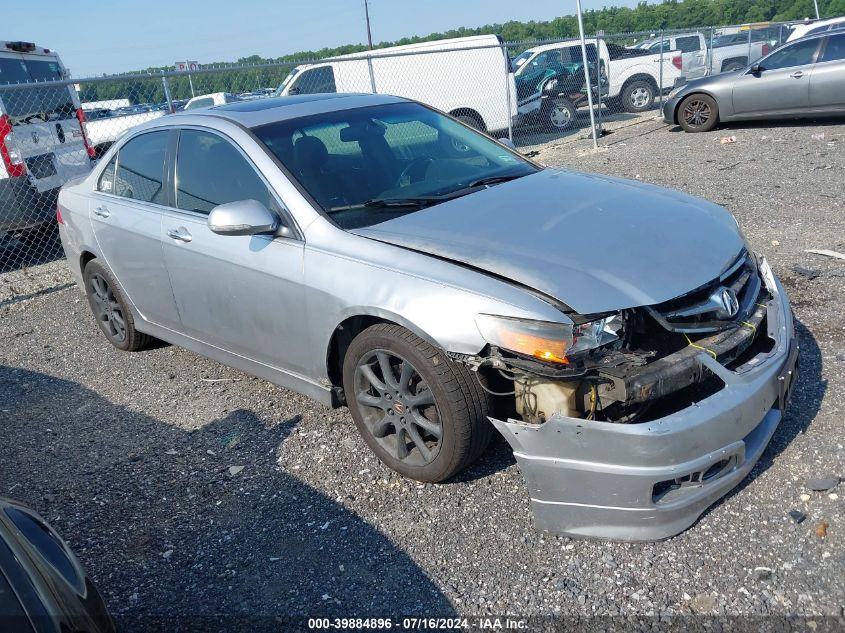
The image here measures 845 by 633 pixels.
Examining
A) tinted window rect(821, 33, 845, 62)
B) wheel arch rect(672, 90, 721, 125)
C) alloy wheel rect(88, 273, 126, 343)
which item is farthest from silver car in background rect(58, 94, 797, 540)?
wheel arch rect(672, 90, 721, 125)

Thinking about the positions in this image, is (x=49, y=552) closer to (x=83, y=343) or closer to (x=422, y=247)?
(x=422, y=247)

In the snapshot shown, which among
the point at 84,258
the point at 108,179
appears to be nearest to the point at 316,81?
the point at 84,258

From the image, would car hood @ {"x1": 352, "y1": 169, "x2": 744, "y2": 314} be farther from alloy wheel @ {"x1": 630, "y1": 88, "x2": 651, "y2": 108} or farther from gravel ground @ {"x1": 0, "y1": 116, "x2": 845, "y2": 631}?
alloy wheel @ {"x1": 630, "y1": 88, "x2": 651, "y2": 108}

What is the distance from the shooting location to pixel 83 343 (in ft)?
20.0

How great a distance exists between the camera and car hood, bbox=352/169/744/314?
2947 mm

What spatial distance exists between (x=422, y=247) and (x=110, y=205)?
9.02 feet

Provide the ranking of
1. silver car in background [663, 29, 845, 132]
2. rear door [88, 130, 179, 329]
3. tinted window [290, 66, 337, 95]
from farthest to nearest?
tinted window [290, 66, 337, 95]
silver car in background [663, 29, 845, 132]
rear door [88, 130, 179, 329]

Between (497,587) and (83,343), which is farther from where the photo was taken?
(83,343)

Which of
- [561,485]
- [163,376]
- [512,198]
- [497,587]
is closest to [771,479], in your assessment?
[561,485]

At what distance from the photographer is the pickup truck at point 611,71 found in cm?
1608

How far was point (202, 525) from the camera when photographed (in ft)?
11.2

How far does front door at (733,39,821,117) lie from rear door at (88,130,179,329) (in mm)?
10767

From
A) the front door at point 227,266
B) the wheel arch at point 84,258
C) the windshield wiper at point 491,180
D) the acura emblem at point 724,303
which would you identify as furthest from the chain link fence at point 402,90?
the acura emblem at point 724,303

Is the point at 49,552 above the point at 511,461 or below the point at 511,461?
above
